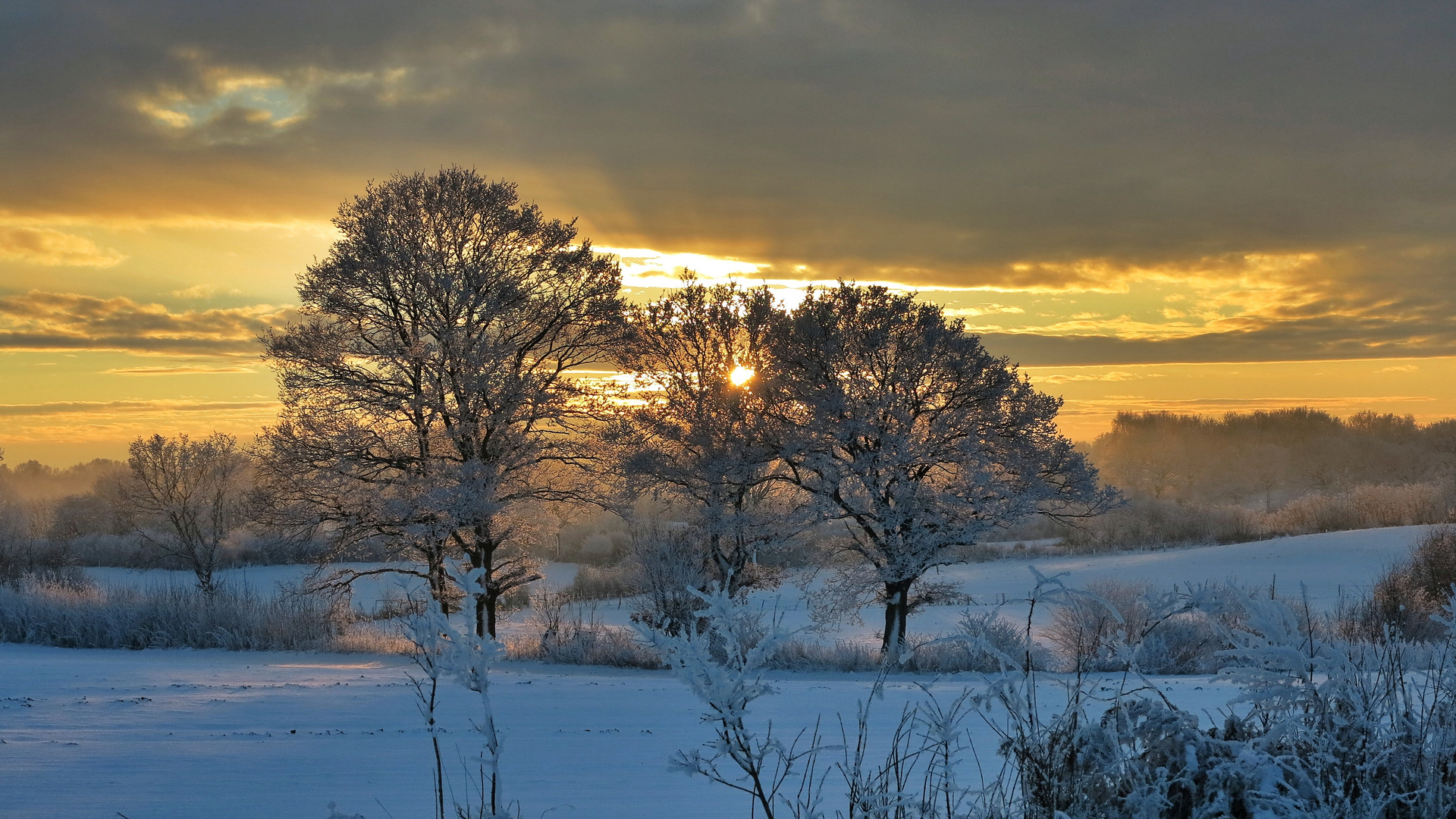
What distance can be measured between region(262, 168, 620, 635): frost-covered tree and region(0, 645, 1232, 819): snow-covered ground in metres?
6.36

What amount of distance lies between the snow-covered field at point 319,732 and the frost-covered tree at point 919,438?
3034mm

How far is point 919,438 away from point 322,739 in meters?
11.5

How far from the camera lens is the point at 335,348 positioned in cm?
1981

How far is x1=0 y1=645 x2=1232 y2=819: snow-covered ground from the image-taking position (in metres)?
5.71

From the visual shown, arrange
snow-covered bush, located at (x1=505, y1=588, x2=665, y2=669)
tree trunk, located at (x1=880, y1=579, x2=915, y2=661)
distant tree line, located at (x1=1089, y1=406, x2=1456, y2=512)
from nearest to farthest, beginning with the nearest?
snow-covered bush, located at (x1=505, y1=588, x2=665, y2=669) < tree trunk, located at (x1=880, y1=579, x2=915, y2=661) < distant tree line, located at (x1=1089, y1=406, x2=1456, y2=512)

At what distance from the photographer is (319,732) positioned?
27.2ft

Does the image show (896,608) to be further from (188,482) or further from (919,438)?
(188,482)

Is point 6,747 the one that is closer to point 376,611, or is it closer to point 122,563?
point 376,611

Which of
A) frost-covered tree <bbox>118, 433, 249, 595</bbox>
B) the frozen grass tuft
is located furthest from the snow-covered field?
frost-covered tree <bbox>118, 433, 249, 595</bbox>

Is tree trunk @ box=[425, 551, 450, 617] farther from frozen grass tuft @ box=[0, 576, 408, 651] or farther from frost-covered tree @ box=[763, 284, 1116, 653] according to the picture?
frost-covered tree @ box=[763, 284, 1116, 653]

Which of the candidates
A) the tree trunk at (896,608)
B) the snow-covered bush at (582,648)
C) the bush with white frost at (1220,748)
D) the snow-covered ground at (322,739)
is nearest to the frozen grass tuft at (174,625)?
the snow-covered bush at (582,648)

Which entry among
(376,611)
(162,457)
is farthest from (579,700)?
(162,457)

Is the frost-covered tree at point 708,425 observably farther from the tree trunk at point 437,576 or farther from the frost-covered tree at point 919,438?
the tree trunk at point 437,576

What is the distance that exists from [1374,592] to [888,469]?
38.8 ft
